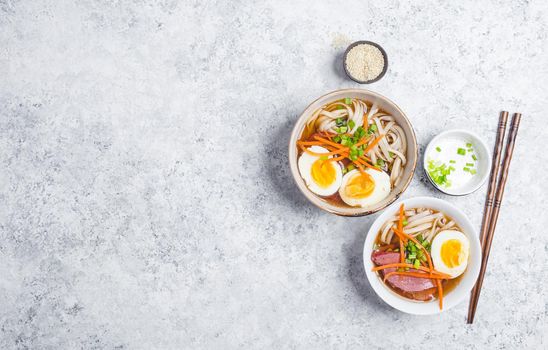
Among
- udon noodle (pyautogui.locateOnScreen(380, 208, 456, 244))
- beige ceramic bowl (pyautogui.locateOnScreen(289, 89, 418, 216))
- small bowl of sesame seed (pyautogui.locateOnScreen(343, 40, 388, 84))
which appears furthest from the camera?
small bowl of sesame seed (pyautogui.locateOnScreen(343, 40, 388, 84))

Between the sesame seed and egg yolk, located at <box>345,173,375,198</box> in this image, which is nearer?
egg yolk, located at <box>345,173,375,198</box>

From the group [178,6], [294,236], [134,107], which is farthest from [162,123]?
[294,236]

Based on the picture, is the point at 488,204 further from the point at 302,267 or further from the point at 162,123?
the point at 162,123

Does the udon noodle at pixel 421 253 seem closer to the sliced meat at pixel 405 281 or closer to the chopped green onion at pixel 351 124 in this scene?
the sliced meat at pixel 405 281

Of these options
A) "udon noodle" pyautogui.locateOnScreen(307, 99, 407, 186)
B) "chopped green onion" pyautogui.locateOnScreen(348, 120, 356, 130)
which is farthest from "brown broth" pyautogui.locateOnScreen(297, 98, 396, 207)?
"chopped green onion" pyautogui.locateOnScreen(348, 120, 356, 130)

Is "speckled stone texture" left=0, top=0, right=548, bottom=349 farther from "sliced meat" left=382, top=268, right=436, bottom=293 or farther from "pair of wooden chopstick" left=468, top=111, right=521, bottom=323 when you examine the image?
"sliced meat" left=382, top=268, right=436, bottom=293

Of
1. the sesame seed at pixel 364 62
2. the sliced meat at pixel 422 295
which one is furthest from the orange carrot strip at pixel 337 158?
the sliced meat at pixel 422 295

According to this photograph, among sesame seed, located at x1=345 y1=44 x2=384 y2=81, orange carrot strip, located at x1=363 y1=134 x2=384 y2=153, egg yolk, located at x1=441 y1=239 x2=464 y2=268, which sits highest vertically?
sesame seed, located at x1=345 y1=44 x2=384 y2=81
